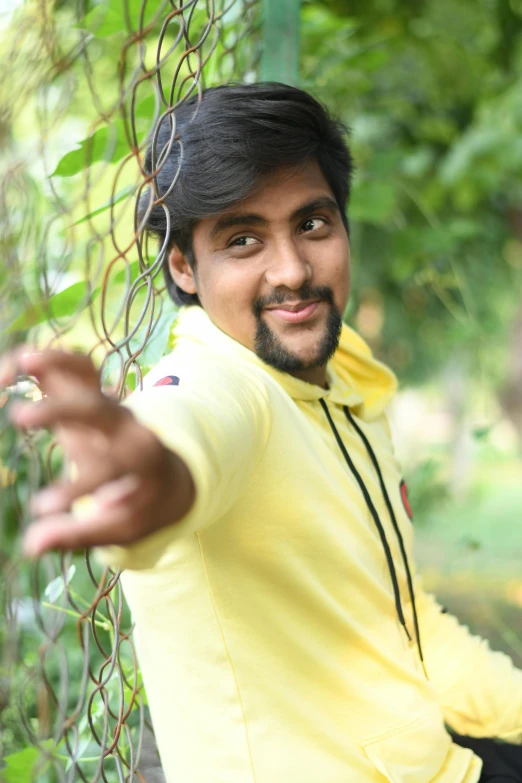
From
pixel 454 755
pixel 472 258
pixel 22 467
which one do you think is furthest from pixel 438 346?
pixel 454 755

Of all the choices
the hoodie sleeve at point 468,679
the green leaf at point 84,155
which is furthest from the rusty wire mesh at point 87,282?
the hoodie sleeve at point 468,679

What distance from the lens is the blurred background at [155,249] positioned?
1.13 m

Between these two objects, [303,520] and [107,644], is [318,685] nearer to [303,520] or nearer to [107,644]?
[303,520]

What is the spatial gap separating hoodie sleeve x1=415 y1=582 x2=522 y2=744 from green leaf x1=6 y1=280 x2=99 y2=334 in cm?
80

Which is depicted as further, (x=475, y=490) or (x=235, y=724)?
(x=475, y=490)

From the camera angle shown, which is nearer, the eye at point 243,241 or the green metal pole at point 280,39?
the eye at point 243,241

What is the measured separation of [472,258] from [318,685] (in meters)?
2.92

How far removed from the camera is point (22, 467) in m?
2.26

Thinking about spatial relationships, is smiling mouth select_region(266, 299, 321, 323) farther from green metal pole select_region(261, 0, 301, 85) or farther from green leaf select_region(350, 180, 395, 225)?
green leaf select_region(350, 180, 395, 225)

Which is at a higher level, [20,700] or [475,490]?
[20,700]

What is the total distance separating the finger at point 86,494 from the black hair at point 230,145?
1.84 feet

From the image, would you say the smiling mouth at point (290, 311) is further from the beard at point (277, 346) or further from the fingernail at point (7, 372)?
the fingernail at point (7, 372)

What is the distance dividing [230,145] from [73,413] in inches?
26.0

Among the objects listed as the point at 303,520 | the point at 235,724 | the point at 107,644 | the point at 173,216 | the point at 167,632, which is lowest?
the point at 107,644
